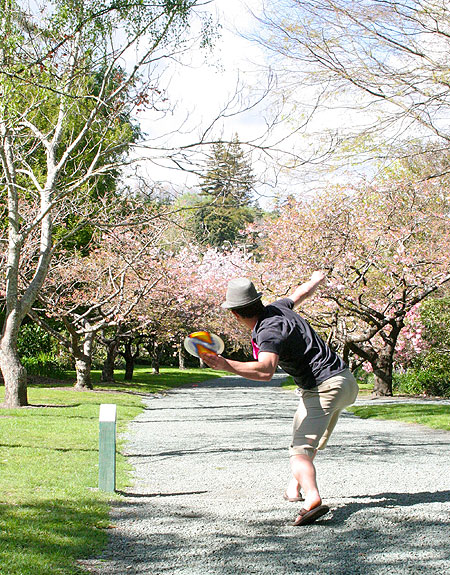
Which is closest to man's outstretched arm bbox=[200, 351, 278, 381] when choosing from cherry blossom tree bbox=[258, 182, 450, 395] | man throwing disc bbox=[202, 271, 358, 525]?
man throwing disc bbox=[202, 271, 358, 525]

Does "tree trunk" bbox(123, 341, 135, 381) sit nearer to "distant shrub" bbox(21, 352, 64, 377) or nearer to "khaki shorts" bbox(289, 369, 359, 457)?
"distant shrub" bbox(21, 352, 64, 377)

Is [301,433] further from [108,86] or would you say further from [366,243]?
[366,243]

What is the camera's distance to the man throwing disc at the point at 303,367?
4.91m

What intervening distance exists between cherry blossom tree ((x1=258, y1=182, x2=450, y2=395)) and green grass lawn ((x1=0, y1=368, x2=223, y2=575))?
876 cm

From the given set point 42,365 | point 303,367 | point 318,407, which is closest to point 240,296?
point 303,367

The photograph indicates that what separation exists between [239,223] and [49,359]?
3552 cm

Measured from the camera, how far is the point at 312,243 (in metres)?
20.2

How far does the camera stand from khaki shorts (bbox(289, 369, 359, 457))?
5230mm

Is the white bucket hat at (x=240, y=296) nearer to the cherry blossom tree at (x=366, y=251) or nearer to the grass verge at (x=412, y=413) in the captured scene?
the grass verge at (x=412, y=413)

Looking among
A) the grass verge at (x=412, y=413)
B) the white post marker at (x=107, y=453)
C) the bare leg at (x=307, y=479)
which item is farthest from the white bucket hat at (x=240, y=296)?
the grass verge at (x=412, y=413)

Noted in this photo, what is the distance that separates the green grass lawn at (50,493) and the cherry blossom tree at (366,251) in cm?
876

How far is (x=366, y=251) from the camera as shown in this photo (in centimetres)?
2028

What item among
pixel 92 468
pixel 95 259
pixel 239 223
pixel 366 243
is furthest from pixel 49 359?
pixel 239 223

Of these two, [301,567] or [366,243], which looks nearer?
[301,567]
